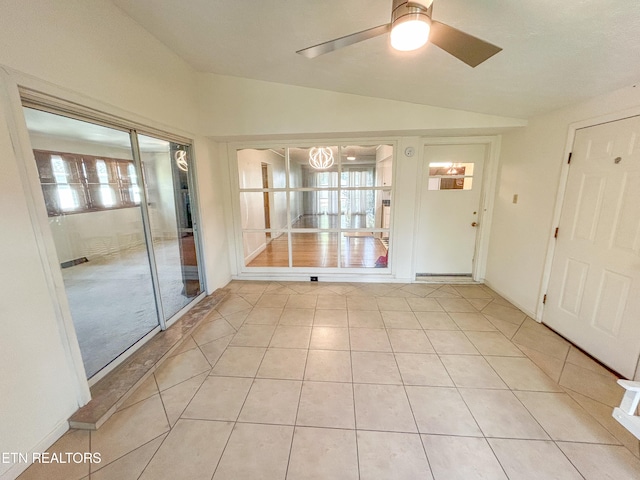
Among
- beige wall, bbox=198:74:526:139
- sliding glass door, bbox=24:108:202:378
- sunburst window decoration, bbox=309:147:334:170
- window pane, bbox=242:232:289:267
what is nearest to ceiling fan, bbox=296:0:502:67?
beige wall, bbox=198:74:526:139

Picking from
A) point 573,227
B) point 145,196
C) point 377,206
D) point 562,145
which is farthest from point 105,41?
point 573,227

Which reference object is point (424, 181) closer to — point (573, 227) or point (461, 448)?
point (573, 227)

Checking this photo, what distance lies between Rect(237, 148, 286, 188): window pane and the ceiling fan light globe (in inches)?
110

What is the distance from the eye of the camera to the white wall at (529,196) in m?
2.42

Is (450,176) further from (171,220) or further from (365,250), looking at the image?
(171,220)

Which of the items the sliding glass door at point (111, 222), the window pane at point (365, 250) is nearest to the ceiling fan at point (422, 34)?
the sliding glass door at point (111, 222)

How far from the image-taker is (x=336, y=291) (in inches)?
142

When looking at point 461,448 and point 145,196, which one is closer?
point 461,448

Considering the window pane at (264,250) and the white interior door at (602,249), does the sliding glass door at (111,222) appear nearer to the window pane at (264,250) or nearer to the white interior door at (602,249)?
the window pane at (264,250)

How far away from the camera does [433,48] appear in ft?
5.87

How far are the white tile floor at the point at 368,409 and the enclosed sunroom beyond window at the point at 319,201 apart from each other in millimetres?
1626

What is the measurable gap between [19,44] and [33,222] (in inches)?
35.9

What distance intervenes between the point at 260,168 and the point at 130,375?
12.4 ft

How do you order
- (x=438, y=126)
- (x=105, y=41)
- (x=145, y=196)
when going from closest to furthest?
(x=105, y=41) → (x=145, y=196) → (x=438, y=126)
